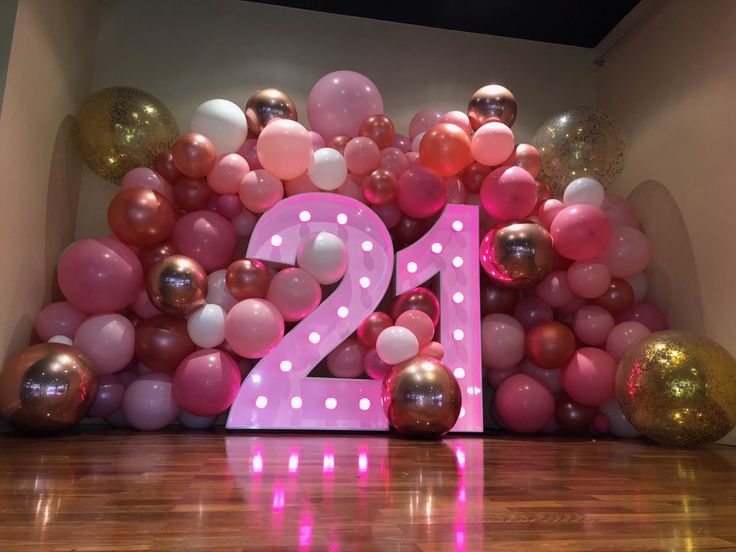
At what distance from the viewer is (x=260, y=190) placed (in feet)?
9.48

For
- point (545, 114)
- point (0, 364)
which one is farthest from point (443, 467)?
point (545, 114)

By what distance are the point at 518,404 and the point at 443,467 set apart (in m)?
1.16

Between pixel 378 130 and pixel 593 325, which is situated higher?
pixel 378 130

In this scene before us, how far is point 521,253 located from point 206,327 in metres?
1.54

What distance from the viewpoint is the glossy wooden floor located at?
1.02 meters

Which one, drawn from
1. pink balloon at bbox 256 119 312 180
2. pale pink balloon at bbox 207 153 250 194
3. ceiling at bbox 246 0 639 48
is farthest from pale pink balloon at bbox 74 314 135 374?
ceiling at bbox 246 0 639 48

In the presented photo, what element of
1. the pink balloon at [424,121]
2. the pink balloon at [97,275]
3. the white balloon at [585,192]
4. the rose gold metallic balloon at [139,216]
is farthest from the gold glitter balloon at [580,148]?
the pink balloon at [97,275]

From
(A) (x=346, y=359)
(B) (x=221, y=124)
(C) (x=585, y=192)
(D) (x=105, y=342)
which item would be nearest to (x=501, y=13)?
(C) (x=585, y=192)

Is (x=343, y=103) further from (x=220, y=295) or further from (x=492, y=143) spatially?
(x=220, y=295)

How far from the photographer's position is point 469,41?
400cm

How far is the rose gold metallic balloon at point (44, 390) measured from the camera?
2.30m

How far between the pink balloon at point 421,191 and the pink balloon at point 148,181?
48.2 inches

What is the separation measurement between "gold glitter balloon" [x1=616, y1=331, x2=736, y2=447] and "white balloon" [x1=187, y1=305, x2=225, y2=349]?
6.17 feet

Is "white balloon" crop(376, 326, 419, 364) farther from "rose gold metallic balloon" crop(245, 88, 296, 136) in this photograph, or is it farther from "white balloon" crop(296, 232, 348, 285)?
"rose gold metallic balloon" crop(245, 88, 296, 136)
